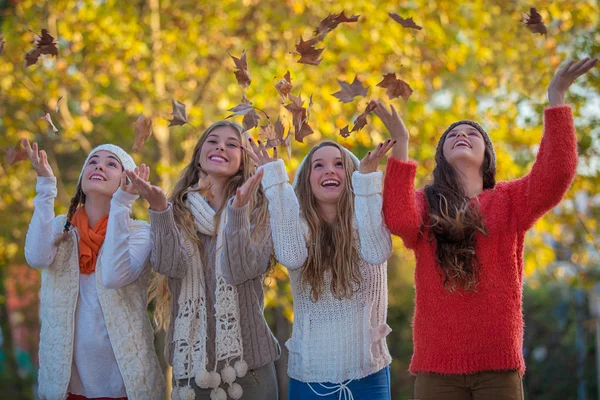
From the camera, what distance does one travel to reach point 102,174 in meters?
3.68

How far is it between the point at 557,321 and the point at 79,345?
32.3 feet

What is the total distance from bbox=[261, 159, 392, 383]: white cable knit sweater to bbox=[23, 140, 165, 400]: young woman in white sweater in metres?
0.65

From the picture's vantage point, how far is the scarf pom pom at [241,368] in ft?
10.7

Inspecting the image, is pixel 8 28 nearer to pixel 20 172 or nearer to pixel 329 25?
pixel 20 172

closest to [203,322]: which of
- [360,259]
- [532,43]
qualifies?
[360,259]

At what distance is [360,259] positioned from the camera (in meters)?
3.41

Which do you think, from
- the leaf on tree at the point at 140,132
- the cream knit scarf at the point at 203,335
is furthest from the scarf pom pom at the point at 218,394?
the leaf on tree at the point at 140,132

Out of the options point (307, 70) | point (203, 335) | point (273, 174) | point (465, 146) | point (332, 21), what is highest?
point (307, 70)

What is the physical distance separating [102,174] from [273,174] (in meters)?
0.96

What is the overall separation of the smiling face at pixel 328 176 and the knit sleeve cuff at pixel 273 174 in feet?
0.89

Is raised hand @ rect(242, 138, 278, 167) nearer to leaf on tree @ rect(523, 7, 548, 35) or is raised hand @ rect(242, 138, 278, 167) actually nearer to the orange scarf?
the orange scarf

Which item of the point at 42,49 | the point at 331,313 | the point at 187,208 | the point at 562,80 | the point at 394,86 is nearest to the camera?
the point at 562,80

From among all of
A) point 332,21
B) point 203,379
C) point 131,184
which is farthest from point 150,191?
point 332,21

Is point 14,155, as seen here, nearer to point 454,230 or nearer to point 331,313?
point 331,313
